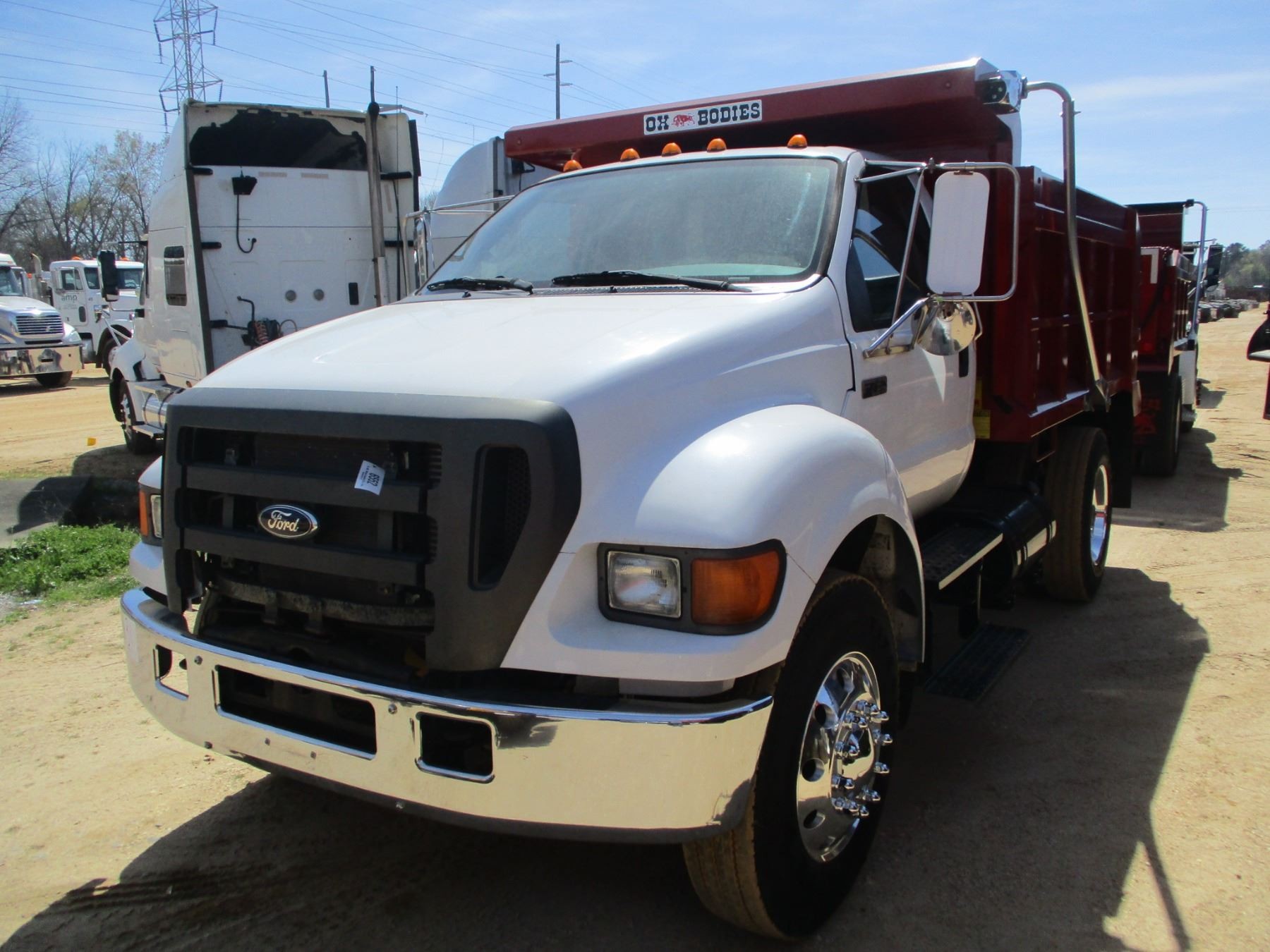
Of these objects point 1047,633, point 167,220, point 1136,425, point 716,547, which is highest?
point 167,220

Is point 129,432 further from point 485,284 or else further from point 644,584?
point 644,584

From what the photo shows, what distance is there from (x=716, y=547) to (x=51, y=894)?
240cm

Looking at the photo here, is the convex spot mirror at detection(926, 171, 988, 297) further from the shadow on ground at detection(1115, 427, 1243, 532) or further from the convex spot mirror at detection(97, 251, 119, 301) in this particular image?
the convex spot mirror at detection(97, 251, 119, 301)

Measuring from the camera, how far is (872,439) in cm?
305

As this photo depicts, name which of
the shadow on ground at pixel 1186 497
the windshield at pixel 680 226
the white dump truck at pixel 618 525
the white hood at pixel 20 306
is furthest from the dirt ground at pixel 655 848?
the white hood at pixel 20 306

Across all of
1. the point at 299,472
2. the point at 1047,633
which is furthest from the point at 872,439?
the point at 1047,633

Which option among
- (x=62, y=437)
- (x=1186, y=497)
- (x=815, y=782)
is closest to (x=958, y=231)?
(x=815, y=782)

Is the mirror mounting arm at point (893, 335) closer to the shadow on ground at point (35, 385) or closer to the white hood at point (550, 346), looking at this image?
the white hood at point (550, 346)

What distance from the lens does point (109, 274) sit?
36.5ft

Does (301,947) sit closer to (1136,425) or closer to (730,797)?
(730,797)

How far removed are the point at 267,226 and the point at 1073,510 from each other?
732 centimetres

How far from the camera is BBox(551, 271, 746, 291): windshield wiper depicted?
3318 mm

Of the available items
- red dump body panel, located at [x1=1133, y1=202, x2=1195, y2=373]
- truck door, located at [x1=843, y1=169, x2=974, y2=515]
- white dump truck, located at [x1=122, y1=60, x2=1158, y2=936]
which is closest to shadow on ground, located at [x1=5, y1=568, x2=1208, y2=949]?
white dump truck, located at [x1=122, y1=60, x2=1158, y2=936]

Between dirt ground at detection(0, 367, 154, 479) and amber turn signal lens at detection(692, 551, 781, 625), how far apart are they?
9142 mm
